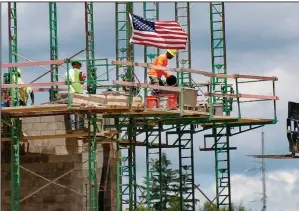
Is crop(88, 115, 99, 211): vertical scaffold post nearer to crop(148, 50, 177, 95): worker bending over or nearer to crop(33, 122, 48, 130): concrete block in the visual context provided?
crop(33, 122, 48, 130): concrete block

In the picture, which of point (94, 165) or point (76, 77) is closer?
point (76, 77)

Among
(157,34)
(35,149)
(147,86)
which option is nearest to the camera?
(147,86)

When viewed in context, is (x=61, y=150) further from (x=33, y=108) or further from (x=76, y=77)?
(x=33, y=108)

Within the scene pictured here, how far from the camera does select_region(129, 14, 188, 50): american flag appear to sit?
54.1 m

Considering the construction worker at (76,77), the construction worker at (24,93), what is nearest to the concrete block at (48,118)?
the construction worker at (24,93)

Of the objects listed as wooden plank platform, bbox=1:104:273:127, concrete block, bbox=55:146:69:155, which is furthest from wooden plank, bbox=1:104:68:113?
concrete block, bbox=55:146:69:155

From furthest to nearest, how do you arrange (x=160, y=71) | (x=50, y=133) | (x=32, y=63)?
(x=50, y=133) → (x=160, y=71) → (x=32, y=63)

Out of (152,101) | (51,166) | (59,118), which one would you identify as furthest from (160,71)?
(51,166)

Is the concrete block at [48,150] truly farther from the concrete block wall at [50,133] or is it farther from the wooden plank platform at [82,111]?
the wooden plank platform at [82,111]

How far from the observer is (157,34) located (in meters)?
55.1

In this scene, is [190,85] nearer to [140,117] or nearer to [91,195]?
[140,117]

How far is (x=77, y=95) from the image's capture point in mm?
52500

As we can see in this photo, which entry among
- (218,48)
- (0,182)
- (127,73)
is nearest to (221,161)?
(218,48)

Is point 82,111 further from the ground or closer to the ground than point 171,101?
closer to the ground
